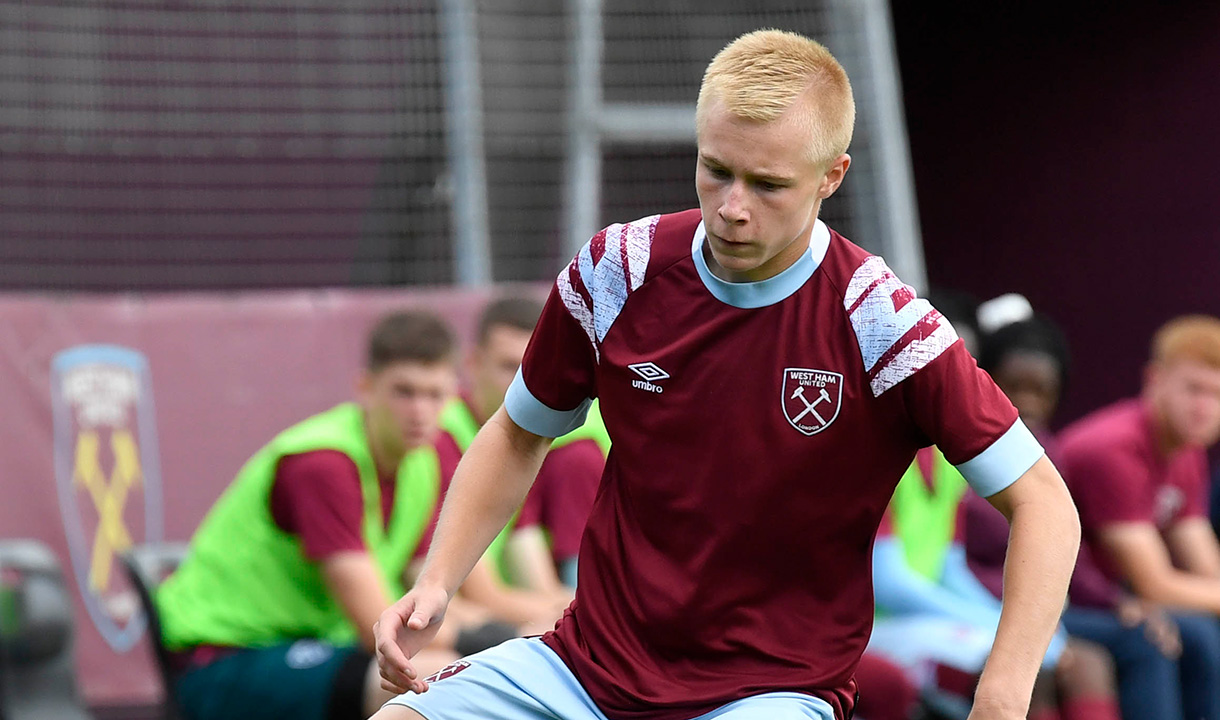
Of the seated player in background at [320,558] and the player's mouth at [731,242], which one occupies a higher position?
the player's mouth at [731,242]

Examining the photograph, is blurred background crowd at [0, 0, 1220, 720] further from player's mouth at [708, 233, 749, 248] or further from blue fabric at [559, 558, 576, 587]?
player's mouth at [708, 233, 749, 248]

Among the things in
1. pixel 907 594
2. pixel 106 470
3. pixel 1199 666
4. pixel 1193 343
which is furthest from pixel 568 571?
pixel 1193 343

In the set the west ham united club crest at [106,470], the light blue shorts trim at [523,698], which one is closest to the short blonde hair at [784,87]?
the light blue shorts trim at [523,698]

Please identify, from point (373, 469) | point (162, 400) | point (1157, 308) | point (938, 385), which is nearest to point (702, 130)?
point (938, 385)

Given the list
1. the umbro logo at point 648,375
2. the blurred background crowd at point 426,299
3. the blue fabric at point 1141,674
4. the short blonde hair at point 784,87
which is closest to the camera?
the short blonde hair at point 784,87

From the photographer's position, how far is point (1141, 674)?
17.4ft

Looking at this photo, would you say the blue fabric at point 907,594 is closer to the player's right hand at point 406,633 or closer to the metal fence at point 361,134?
the metal fence at point 361,134

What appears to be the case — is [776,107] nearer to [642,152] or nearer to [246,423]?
[246,423]

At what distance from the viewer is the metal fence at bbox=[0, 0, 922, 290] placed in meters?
6.84

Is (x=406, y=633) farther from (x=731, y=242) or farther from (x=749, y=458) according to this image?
(x=731, y=242)

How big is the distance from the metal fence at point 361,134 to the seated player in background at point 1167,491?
1543 mm

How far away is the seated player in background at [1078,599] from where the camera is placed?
17.0ft

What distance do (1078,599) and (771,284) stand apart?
11.8ft

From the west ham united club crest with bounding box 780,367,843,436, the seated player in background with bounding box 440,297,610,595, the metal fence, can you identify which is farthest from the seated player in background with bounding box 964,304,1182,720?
the west ham united club crest with bounding box 780,367,843,436
